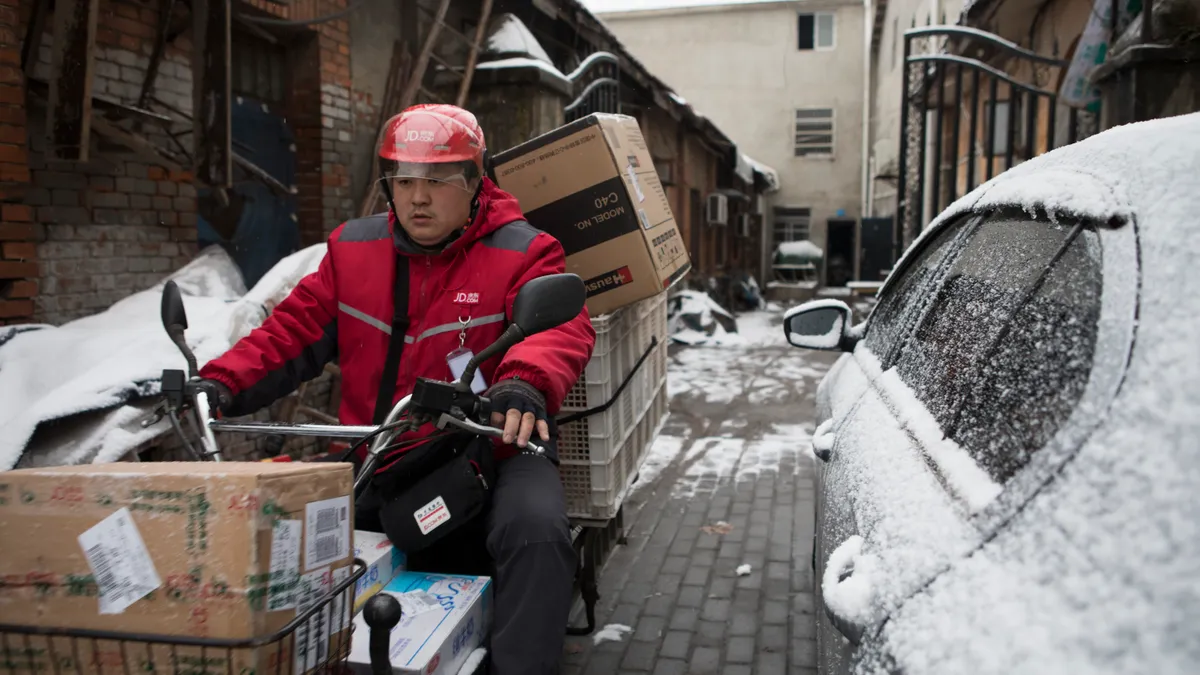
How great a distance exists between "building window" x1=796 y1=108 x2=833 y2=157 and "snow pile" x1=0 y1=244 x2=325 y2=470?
85.8 ft

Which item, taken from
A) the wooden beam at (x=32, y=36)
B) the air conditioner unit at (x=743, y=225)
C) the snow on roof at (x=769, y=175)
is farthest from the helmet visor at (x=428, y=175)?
the snow on roof at (x=769, y=175)

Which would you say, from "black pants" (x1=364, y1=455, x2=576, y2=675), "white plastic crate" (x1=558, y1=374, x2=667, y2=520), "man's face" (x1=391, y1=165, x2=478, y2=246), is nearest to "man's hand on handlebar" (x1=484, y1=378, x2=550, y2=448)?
"black pants" (x1=364, y1=455, x2=576, y2=675)

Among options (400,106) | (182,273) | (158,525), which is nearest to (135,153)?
(182,273)

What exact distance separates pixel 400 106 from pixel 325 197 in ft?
3.63

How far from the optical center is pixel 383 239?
2.75 meters

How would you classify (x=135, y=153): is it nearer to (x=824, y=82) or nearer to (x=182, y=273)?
(x=182, y=273)

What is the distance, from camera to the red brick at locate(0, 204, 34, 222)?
4195 millimetres

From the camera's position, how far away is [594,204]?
337 cm

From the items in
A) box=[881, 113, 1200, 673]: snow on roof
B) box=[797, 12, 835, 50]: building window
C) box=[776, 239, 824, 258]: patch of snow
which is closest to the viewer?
box=[881, 113, 1200, 673]: snow on roof

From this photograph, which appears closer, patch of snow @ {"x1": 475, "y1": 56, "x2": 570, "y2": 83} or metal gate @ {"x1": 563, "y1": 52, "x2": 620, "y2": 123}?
patch of snow @ {"x1": 475, "y1": 56, "x2": 570, "y2": 83}

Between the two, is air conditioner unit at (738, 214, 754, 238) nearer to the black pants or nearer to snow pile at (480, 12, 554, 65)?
snow pile at (480, 12, 554, 65)

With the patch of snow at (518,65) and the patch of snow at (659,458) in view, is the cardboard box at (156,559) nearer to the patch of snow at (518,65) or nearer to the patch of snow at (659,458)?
the patch of snow at (659,458)

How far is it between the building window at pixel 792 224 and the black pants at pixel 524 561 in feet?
91.6

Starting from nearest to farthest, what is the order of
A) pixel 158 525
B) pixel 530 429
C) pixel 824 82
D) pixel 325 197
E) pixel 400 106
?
1. pixel 158 525
2. pixel 530 429
3. pixel 325 197
4. pixel 400 106
5. pixel 824 82
